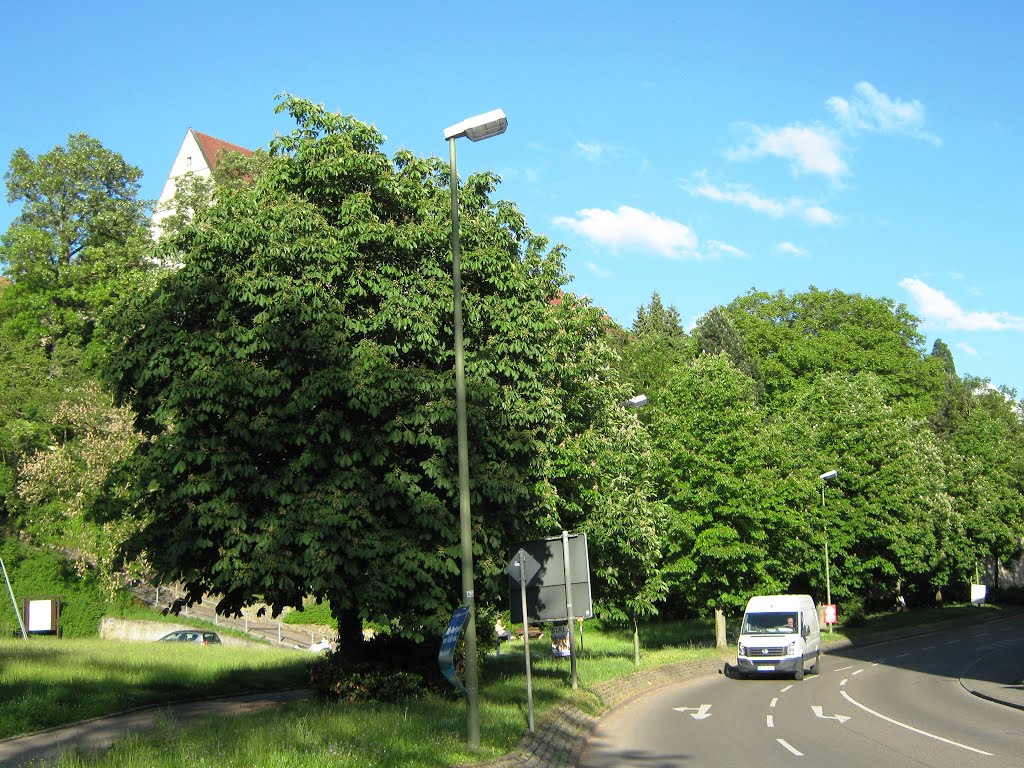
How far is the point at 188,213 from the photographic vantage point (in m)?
49.7

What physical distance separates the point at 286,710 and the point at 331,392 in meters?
5.47

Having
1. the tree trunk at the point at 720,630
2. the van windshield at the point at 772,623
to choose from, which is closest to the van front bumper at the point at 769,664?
the van windshield at the point at 772,623

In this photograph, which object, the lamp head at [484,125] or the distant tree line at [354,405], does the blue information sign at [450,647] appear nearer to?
the distant tree line at [354,405]

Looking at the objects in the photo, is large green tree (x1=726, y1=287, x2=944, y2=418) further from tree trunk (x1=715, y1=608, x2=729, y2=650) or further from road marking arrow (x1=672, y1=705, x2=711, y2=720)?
road marking arrow (x1=672, y1=705, x2=711, y2=720)

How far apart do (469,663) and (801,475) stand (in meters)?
33.8

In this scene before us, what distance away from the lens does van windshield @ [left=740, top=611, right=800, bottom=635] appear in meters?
29.4

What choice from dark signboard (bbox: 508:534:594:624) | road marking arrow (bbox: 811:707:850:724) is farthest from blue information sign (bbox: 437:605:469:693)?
road marking arrow (bbox: 811:707:850:724)

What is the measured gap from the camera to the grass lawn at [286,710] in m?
10.9

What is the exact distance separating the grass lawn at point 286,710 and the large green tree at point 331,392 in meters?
2.28

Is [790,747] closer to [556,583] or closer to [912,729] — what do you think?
[912,729]

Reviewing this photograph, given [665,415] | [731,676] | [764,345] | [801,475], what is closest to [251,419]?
[731,676]

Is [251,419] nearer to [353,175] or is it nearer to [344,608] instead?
[344,608]

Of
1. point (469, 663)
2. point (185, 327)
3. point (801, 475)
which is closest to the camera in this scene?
point (469, 663)

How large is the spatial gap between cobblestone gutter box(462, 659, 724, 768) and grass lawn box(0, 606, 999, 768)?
0.83 ft
